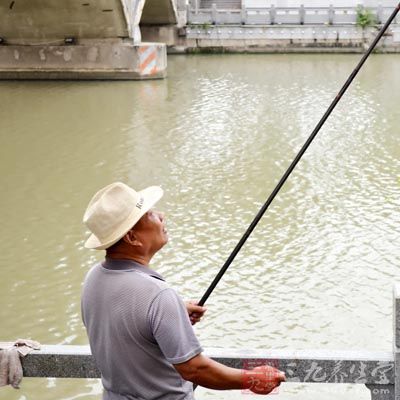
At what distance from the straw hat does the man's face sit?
0.05 m

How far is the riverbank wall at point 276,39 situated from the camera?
79.4 feet

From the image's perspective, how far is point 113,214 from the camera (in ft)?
7.37

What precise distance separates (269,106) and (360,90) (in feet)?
8.14

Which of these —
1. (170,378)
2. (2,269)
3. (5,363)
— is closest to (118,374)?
(170,378)

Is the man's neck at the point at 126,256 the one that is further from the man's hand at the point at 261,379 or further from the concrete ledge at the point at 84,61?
the concrete ledge at the point at 84,61

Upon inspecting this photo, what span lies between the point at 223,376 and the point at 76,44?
1714 cm

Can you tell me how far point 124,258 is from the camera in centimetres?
229

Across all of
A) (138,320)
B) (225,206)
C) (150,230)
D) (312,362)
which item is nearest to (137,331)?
(138,320)

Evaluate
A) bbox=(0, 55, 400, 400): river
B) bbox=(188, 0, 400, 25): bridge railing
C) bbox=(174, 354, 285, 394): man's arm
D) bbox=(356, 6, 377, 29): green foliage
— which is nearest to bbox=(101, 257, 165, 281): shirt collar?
bbox=(174, 354, 285, 394): man's arm

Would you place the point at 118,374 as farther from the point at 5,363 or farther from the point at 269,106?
the point at 269,106

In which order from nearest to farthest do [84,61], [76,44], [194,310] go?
[194,310]
[84,61]
[76,44]

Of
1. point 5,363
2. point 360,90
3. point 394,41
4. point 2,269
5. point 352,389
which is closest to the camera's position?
point 5,363

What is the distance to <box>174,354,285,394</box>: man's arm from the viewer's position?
A: 7.04 ft

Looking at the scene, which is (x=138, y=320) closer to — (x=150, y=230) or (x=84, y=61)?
(x=150, y=230)
